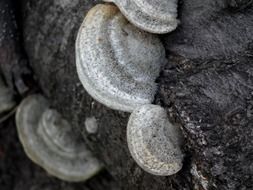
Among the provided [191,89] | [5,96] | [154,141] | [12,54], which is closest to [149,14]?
[191,89]

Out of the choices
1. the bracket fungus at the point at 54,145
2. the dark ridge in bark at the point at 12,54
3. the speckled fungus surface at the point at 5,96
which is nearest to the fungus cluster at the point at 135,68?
the dark ridge in bark at the point at 12,54

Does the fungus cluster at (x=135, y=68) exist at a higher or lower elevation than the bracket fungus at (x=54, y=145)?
higher

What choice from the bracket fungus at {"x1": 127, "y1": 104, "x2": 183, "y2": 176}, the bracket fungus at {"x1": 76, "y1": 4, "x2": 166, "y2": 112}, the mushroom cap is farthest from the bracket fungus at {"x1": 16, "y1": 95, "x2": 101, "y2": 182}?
the mushroom cap

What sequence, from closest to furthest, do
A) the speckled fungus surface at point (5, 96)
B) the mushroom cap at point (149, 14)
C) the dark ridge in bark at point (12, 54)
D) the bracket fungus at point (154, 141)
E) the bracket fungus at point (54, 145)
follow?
the bracket fungus at point (154, 141) < the mushroom cap at point (149, 14) < the dark ridge in bark at point (12, 54) < the bracket fungus at point (54, 145) < the speckled fungus surface at point (5, 96)

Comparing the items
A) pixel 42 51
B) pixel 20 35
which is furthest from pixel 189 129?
pixel 20 35

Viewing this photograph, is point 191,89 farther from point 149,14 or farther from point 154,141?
point 149,14

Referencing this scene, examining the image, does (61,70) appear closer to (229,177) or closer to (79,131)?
(79,131)

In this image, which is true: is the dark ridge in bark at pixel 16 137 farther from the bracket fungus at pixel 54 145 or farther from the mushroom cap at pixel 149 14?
the mushroom cap at pixel 149 14
